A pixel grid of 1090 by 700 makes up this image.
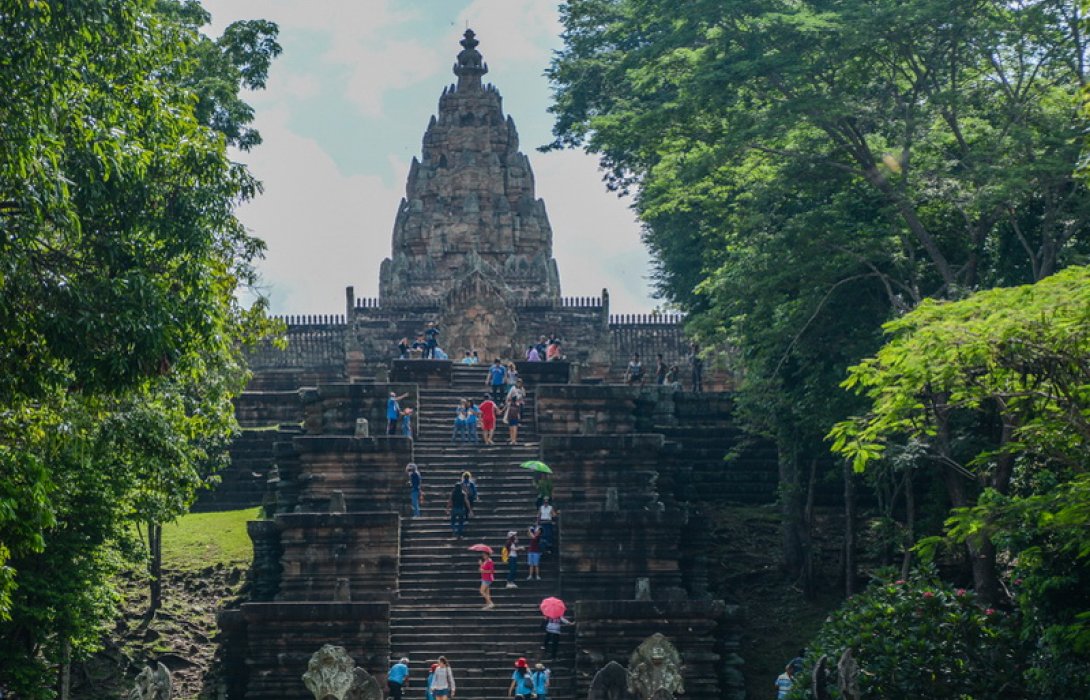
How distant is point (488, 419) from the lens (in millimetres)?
31984

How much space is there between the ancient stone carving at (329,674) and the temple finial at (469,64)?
145 feet

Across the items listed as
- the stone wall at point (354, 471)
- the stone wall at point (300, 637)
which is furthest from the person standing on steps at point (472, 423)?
the stone wall at point (300, 637)

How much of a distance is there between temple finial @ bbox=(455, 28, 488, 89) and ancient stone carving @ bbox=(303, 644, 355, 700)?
4411 cm

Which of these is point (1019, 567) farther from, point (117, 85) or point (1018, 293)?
point (117, 85)

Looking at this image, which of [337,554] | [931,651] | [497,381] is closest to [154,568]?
[337,554]

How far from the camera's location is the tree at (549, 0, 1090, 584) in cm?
2689

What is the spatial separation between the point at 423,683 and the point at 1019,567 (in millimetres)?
8654

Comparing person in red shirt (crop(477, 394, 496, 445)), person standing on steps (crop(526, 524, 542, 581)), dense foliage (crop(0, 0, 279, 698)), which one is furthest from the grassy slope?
person standing on steps (crop(526, 524, 542, 581))

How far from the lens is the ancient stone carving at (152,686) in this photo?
2088 centimetres

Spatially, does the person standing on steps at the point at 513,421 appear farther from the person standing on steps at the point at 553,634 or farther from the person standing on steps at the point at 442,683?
the person standing on steps at the point at 442,683

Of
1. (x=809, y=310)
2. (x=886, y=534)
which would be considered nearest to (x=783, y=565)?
(x=886, y=534)

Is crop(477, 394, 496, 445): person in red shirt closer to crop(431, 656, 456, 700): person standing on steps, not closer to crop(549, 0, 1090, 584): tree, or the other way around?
crop(549, 0, 1090, 584): tree

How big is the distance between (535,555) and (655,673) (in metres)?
6.26

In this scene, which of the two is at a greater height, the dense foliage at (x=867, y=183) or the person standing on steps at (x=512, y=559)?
the dense foliage at (x=867, y=183)
